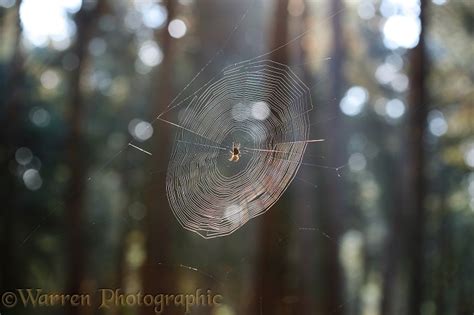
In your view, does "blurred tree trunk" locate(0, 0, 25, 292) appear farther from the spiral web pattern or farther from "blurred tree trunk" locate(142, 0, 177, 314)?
the spiral web pattern

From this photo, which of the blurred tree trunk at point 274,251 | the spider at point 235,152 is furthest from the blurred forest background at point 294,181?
the spider at point 235,152

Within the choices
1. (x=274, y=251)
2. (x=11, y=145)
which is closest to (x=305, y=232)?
(x=274, y=251)

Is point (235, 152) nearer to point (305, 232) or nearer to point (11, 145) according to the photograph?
point (305, 232)

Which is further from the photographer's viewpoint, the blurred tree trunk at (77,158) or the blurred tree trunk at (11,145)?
the blurred tree trunk at (77,158)

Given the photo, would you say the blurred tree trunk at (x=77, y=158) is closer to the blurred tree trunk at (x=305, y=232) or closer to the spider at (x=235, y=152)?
the spider at (x=235, y=152)

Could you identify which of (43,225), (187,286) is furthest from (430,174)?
(43,225)

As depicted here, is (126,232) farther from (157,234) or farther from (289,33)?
(289,33)

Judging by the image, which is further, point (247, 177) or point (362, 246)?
point (362, 246)
